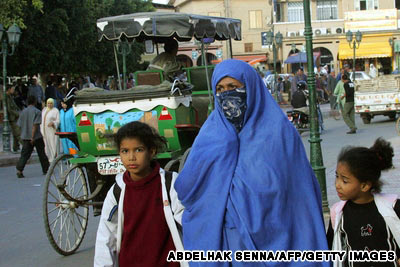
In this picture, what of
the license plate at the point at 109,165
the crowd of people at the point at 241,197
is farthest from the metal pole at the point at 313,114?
the crowd of people at the point at 241,197

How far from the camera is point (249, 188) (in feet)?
10.4

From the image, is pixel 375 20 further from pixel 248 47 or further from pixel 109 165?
pixel 109 165

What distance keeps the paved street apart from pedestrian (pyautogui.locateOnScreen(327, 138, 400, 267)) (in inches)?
10.2

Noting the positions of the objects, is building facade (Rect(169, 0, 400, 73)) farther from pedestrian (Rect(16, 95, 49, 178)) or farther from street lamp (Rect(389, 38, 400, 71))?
pedestrian (Rect(16, 95, 49, 178))

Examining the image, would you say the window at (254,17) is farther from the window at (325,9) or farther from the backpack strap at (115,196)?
the backpack strap at (115,196)

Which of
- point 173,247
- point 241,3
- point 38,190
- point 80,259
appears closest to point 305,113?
point 38,190

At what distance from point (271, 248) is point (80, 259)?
4.07 meters

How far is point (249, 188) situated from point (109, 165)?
12.7 feet

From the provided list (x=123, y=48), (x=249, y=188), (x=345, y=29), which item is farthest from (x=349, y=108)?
(x=345, y=29)

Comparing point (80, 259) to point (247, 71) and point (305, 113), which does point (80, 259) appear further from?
point (305, 113)

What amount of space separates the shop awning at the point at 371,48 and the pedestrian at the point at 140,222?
4825 centimetres

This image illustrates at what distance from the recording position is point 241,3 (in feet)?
218

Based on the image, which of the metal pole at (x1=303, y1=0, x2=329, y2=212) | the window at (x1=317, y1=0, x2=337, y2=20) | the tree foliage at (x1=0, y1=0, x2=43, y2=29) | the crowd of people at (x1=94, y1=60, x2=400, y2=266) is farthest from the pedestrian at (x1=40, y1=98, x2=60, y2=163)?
the window at (x1=317, y1=0, x2=337, y2=20)

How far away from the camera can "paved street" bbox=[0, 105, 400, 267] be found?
7.05 metres
